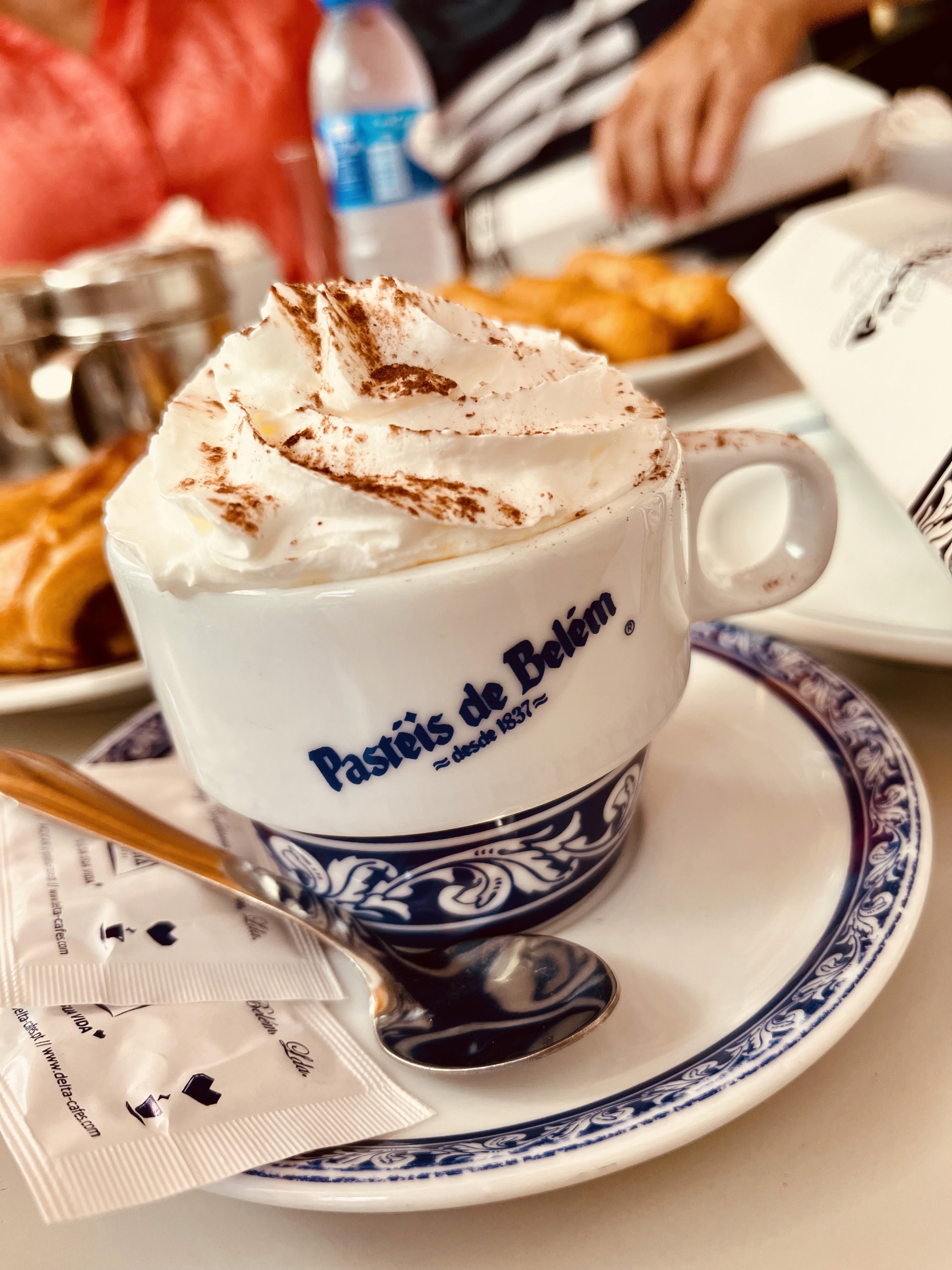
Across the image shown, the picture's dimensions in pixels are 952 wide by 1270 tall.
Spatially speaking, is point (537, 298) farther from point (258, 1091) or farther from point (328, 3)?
point (258, 1091)

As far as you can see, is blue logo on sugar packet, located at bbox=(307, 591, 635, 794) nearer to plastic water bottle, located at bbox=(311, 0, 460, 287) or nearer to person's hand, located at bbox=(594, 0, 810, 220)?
plastic water bottle, located at bbox=(311, 0, 460, 287)

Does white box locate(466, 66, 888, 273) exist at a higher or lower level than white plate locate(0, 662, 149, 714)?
higher

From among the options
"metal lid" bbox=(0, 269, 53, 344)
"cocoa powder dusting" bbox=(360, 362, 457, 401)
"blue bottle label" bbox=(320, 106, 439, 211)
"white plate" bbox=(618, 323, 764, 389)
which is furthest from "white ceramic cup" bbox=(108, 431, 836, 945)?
"blue bottle label" bbox=(320, 106, 439, 211)

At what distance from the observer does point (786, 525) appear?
58 centimetres

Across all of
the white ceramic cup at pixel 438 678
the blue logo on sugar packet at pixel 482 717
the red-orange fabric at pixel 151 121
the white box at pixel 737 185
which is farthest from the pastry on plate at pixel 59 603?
the red-orange fabric at pixel 151 121

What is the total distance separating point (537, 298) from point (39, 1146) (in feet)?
3.91

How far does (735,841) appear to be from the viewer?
0.54 metres

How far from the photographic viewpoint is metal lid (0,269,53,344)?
1098 millimetres

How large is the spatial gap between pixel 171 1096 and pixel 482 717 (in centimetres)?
20

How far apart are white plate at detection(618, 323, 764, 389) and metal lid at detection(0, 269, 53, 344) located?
0.68 m

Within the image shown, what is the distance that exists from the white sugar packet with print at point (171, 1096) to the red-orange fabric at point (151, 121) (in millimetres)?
2145

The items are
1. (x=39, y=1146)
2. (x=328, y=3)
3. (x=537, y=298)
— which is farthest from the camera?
(x=328, y=3)

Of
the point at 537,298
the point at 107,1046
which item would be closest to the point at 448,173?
the point at 537,298

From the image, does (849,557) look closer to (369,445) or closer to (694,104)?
(369,445)
